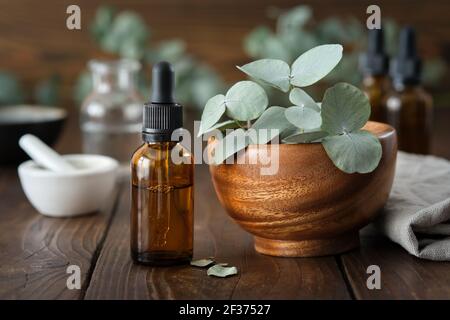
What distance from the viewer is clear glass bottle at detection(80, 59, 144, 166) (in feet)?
4.58

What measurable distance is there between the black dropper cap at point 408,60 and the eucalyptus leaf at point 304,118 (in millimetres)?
548

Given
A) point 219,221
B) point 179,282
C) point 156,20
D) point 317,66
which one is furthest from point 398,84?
point 156,20

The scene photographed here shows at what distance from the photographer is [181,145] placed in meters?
0.84

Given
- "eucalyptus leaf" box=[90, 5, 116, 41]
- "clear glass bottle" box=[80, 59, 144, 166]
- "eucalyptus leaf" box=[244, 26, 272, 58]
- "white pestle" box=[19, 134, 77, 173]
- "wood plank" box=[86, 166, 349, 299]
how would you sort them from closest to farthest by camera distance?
"wood plank" box=[86, 166, 349, 299]
"white pestle" box=[19, 134, 77, 173]
"clear glass bottle" box=[80, 59, 144, 166]
"eucalyptus leaf" box=[90, 5, 116, 41]
"eucalyptus leaf" box=[244, 26, 272, 58]

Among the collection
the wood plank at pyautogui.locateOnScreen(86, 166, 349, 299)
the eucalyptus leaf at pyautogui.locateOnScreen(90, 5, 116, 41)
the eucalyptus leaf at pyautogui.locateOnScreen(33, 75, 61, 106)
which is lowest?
the wood plank at pyautogui.locateOnScreen(86, 166, 349, 299)

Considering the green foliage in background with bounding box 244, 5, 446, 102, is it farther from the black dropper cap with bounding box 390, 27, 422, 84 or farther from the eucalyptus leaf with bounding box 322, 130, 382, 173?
the eucalyptus leaf with bounding box 322, 130, 382, 173

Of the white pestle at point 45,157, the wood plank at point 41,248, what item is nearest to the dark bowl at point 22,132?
the wood plank at point 41,248

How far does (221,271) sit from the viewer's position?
80 centimetres

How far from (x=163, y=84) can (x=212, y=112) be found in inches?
2.2

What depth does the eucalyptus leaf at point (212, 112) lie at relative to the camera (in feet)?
2.66

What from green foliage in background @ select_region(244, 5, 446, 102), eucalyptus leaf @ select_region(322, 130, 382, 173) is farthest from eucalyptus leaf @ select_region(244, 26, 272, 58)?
eucalyptus leaf @ select_region(322, 130, 382, 173)

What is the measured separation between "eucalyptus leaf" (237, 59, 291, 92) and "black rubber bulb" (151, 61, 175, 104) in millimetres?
74

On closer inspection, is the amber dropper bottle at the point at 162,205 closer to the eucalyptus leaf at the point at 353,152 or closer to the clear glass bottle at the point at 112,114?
the eucalyptus leaf at the point at 353,152
